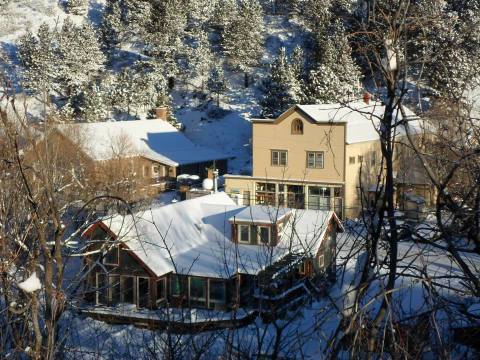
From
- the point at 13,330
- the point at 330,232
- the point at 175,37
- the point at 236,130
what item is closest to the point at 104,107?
the point at 236,130

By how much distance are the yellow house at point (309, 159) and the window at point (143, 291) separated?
10222mm

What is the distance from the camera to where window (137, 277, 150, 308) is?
14.4m

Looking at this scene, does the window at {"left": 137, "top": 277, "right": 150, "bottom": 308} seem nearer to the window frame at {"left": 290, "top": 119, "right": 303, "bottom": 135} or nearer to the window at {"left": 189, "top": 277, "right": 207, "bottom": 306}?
the window at {"left": 189, "top": 277, "right": 207, "bottom": 306}

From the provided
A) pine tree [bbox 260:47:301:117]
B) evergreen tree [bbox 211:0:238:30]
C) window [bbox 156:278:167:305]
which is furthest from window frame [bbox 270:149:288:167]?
evergreen tree [bbox 211:0:238:30]

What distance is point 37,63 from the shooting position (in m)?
40.3

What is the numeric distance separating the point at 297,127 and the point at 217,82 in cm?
1819

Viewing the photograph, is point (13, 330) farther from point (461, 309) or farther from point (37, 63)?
point (37, 63)

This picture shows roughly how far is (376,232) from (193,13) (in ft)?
170

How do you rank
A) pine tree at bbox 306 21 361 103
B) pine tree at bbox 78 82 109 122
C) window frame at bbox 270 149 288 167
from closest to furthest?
window frame at bbox 270 149 288 167
pine tree at bbox 306 21 361 103
pine tree at bbox 78 82 109 122

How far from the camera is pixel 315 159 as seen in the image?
83.9ft

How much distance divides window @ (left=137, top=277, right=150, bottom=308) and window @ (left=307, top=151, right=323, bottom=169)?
41.5 feet

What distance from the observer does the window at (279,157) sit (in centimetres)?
2627

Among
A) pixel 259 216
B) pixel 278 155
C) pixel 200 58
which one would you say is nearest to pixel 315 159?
pixel 278 155

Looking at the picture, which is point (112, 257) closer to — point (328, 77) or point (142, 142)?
point (142, 142)
